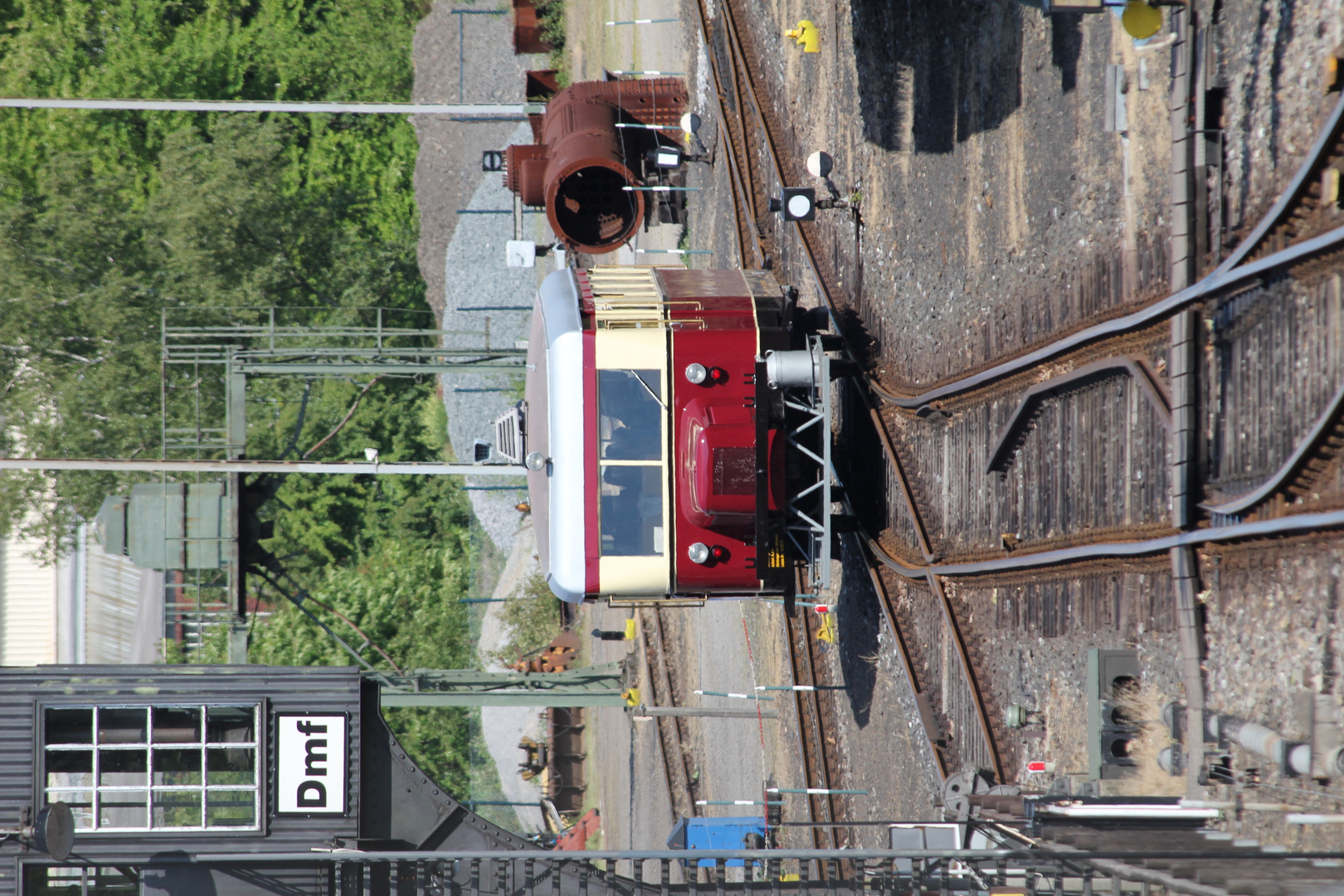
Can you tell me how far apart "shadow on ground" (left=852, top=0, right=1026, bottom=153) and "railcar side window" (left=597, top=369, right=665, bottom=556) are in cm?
439

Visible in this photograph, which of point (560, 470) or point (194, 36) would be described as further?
point (194, 36)

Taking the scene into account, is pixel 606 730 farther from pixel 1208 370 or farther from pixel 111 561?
pixel 1208 370

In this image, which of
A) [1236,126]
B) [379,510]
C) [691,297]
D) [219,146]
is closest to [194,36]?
[219,146]

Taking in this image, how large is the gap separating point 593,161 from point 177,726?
37.2 feet

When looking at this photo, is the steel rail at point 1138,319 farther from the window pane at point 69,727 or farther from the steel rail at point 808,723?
the window pane at point 69,727

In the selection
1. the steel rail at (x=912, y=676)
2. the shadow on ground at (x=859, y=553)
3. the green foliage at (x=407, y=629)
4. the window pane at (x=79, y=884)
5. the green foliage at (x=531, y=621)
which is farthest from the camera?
the green foliage at (x=407, y=629)

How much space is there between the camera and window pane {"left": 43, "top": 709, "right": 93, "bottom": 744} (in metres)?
12.4

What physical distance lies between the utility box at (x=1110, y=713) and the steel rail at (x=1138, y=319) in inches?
110

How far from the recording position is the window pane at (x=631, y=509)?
1383 centimetres

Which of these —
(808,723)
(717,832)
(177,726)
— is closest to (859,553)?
(808,723)

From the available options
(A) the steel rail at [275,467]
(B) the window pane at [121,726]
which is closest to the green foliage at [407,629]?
(A) the steel rail at [275,467]

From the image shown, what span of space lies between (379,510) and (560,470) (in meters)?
19.5

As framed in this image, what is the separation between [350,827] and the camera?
12367 mm

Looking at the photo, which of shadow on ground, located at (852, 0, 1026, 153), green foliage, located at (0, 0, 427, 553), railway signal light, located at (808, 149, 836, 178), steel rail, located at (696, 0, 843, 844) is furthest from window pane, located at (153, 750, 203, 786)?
green foliage, located at (0, 0, 427, 553)
